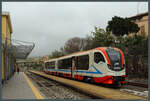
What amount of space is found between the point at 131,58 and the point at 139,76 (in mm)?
2390

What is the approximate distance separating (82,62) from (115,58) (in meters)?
3.93

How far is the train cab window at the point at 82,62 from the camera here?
1557cm

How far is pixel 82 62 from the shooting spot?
16.6 m

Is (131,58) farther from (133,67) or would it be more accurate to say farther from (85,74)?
(85,74)

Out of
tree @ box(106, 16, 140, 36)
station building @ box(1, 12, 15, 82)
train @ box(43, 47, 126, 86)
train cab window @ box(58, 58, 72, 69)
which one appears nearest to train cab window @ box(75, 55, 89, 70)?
train @ box(43, 47, 126, 86)

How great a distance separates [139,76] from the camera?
21.3 m

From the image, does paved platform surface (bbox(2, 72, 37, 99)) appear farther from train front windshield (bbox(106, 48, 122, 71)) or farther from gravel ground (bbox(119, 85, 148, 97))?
train front windshield (bbox(106, 48, 122, 71))

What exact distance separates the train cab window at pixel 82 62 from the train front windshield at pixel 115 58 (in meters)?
2.55

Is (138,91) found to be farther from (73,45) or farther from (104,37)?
(73,45)

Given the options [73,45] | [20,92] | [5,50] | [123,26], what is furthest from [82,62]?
[73,45]

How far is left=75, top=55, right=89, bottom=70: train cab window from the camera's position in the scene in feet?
51.1

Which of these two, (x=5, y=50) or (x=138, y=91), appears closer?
(x=138, y=91)

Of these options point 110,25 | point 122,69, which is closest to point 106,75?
point 122,69

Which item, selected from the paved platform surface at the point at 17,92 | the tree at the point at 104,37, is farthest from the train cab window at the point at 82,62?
the tree at the point at 104,37
